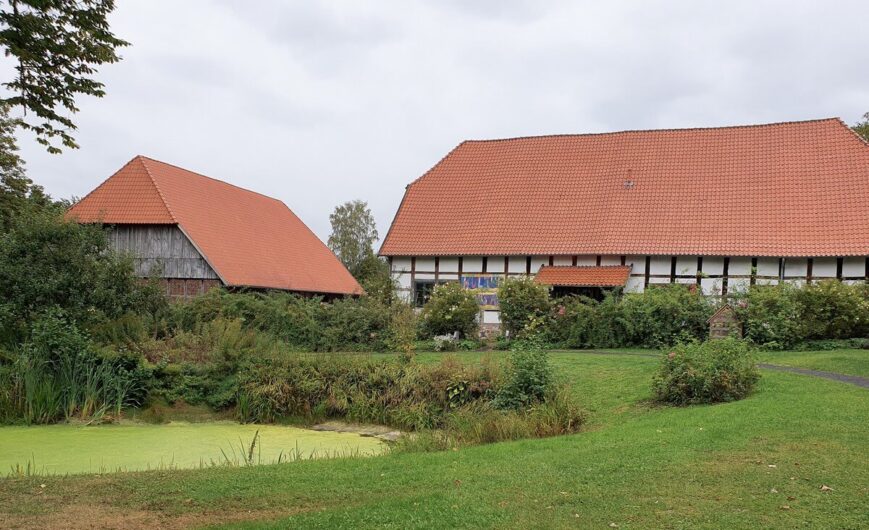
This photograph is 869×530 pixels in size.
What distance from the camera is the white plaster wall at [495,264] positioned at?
2388cm

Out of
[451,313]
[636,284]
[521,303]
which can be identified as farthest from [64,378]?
[636,284]

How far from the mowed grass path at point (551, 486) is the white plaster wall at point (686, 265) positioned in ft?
42.2

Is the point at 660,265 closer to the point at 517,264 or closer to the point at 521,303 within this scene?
the point at 517,264

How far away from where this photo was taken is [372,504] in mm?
6102

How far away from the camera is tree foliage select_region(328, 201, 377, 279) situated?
188 feet

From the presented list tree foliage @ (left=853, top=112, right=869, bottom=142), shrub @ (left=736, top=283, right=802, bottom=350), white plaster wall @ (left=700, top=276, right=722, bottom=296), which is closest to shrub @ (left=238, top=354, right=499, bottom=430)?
shrub @ (left=736, top=283, right=802, bottom=350)

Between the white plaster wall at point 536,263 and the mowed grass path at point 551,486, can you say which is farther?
the white plaster wall at point 536,263

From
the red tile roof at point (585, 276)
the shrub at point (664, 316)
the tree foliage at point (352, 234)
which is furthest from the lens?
the tree foliage at point (352, 234)

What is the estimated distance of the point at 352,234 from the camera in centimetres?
5809

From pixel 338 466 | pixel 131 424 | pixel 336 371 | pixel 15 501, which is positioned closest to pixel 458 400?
pixel 336 371

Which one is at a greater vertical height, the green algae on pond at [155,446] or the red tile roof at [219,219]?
the red tile roof at [219,219]

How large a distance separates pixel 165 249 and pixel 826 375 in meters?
21.8

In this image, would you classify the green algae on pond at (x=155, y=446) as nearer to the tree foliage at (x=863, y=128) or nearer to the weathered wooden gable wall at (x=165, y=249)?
the weathered wooden gable wall at (x=165, y=249)

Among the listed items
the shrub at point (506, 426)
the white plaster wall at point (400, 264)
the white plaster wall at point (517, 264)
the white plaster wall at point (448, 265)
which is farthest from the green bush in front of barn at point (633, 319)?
the shrub at point (506, 426)
